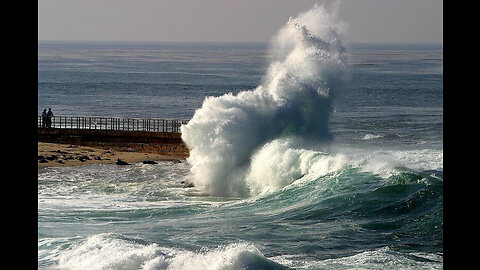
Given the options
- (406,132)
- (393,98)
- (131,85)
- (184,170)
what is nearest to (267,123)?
(184,170)

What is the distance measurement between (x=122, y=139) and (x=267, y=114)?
25.9 feet

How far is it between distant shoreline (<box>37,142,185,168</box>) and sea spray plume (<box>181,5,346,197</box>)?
135 inches

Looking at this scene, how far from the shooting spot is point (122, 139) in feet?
107

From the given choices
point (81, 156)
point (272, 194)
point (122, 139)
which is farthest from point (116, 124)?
point (272, 194)

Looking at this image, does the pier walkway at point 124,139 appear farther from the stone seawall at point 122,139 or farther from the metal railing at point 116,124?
the metal railing at point 116,124

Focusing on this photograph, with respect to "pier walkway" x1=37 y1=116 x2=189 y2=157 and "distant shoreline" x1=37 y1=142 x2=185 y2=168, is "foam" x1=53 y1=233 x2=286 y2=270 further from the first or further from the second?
"pier walkway" x1=37 y1=116 x2=189 y2=157

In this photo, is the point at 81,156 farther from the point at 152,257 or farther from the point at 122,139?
the point at 152,257

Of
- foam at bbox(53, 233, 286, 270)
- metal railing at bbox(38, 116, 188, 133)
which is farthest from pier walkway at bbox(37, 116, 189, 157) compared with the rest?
foam at bbox(53, 233, 286, 270)

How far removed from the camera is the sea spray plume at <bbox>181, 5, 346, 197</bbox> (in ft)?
77.4

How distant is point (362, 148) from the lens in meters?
31.9

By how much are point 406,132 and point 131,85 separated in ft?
159
